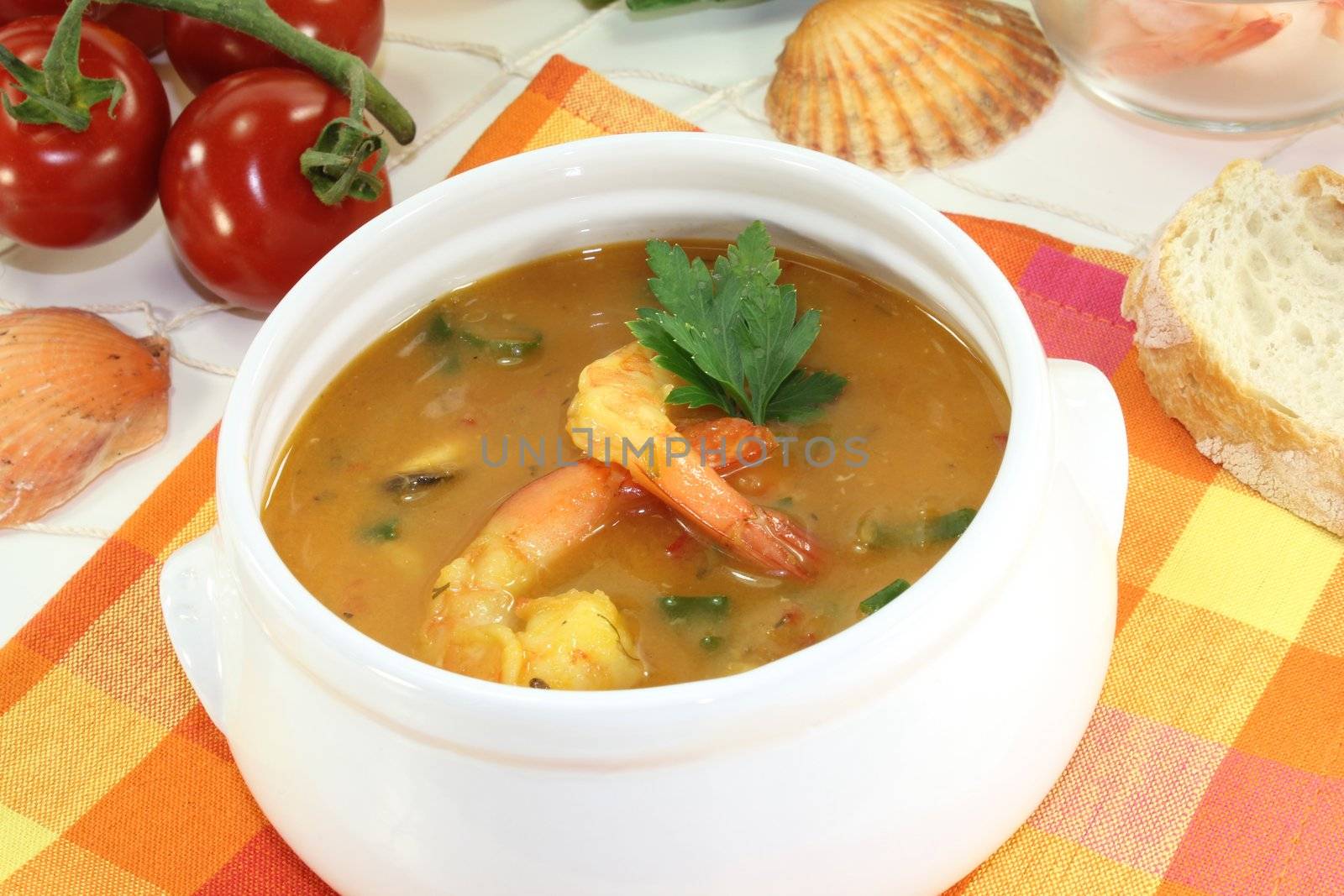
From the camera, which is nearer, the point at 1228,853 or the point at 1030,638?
the point at 1030,638

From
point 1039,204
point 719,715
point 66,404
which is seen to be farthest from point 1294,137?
point 66,404

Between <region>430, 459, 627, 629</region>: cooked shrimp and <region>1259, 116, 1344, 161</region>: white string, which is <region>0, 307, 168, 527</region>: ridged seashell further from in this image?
<region>1259, 116, 1344, 161</region>: white string

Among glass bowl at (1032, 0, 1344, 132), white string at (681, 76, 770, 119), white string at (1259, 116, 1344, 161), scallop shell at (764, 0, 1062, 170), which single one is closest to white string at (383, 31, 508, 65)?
white string at (681, 76, 770, 119)

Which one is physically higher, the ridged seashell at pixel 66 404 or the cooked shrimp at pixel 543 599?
the cooked shrimp at pixel 543 599

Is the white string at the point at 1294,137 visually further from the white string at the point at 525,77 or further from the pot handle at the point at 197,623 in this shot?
the pot handle at the point at 197,623

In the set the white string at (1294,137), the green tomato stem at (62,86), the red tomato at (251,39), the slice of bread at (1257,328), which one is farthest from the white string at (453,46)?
the white string at (1294,137)

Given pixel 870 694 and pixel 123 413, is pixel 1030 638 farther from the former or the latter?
pixel 123 413

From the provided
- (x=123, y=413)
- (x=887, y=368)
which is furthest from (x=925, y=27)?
(x=123, y=413)
